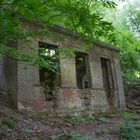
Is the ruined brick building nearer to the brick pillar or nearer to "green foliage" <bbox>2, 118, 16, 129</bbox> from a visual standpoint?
the brick pillar

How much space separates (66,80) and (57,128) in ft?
10.9

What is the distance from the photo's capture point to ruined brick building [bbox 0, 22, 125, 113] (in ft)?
33.4

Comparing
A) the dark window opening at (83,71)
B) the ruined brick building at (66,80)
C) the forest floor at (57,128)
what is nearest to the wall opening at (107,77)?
the ruined brick building at (66,80)

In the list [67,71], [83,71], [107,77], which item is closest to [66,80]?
[67,71]

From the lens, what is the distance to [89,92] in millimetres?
13133

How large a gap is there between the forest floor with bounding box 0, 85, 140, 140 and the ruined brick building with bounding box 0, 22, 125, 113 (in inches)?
26.2

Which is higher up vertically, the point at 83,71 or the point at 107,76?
the point at 83,71

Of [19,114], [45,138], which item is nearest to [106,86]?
[19,114]

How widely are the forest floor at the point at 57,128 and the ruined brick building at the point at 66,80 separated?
67cm

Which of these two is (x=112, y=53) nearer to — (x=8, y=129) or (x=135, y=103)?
(x=135, y=103)

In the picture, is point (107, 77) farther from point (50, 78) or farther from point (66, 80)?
point (50, 78)

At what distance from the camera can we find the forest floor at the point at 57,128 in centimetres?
765

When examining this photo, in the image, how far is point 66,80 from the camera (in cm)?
1200

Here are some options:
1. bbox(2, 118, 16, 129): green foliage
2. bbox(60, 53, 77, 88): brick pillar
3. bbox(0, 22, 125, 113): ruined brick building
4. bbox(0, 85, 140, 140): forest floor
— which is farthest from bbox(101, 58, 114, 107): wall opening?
bbox(2, 118, 16, 129): green foliage
